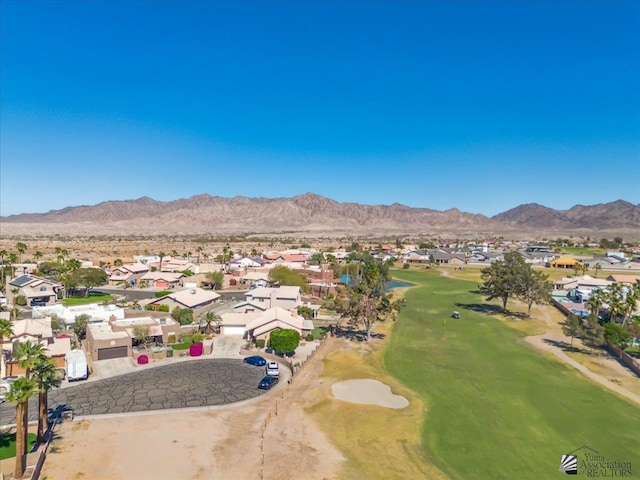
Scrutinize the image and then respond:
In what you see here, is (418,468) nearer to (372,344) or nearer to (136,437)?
(136,437)

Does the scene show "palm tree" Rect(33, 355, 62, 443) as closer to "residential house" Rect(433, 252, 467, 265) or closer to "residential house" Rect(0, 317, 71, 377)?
"residential house" Rect(0, 317, 71, 377)

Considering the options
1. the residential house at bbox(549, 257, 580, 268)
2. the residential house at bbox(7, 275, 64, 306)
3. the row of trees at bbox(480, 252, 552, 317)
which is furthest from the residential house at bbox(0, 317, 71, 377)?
the residential house at bbox(549, 257, 580, 268)

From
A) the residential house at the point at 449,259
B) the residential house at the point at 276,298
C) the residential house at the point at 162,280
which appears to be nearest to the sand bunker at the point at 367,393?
the residential house at the point at 276,298

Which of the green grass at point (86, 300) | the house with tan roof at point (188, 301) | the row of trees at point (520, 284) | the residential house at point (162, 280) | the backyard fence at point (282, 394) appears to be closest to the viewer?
the backyard fence at point (282, 394)

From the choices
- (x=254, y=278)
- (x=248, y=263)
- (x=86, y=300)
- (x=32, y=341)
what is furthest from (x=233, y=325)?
(x=248, y=263)

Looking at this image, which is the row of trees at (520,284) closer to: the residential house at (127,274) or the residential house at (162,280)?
the residential house at (162,280)

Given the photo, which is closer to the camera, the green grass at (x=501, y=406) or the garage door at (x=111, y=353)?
the green grass at (x=501, y=406)

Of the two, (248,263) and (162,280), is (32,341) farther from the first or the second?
(248,263)
